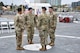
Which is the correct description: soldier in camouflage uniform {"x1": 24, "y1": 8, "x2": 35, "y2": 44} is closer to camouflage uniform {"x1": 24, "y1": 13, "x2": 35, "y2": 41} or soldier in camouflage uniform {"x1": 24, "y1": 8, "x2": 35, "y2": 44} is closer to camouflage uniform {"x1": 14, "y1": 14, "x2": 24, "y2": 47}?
camouflage uniform {"x1": 24, "y1": 13, "x2": 35, "y2": 41}

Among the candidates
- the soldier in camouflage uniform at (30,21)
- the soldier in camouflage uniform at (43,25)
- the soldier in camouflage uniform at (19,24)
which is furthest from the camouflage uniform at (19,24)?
the soldier in camouflage uniform at (30,21)

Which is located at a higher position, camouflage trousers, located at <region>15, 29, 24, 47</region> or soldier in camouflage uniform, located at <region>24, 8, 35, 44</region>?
soldier in camouflage uniform, located at <region>24, 8, 35, 44</region>

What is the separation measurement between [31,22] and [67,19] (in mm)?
17256

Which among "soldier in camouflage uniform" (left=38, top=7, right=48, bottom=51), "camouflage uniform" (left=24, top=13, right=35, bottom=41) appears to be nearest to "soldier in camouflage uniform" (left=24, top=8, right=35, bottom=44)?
"camouflage uniform" (left=24, top=13, right=35, bottom=41)

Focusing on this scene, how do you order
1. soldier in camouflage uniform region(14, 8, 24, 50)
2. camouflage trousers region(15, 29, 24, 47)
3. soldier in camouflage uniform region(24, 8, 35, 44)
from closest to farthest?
soldier in camouflage uniform region(14, 8, 24, 50) < camouflage trousers region(15, 29, 24, 47) < soldier in camouflage uniform region(24, 8, 35, 44)

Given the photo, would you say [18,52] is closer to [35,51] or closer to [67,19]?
[35,51]

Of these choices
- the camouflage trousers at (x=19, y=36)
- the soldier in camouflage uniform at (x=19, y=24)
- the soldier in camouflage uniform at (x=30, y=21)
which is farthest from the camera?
the soldier in camouflage uniform at (x=30, y=21)

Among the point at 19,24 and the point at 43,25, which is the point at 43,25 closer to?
the point at 43,25

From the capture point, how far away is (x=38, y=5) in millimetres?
15656

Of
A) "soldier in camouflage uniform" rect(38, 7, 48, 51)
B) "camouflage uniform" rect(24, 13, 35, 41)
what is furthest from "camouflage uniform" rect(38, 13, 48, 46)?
"camouflage uniform" rect(24, 13, 35, 41)

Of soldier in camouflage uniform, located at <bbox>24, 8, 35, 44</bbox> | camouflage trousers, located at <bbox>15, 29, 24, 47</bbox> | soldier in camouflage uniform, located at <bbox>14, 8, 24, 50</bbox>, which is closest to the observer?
soldier in camouflage uniform, located at <bbox>14, 8, 24, 50</bbox>

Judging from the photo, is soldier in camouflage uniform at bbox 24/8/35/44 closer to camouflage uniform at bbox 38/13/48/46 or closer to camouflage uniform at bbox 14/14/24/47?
camouflage uniform at bbox 14/14/24/47

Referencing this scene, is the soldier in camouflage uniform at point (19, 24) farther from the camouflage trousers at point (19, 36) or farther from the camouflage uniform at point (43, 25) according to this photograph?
the camouflage uniform at point (43, 25)

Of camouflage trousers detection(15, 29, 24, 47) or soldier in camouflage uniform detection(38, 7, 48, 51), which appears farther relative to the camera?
camouflage trousers detection(15, 29, 24, 47)
